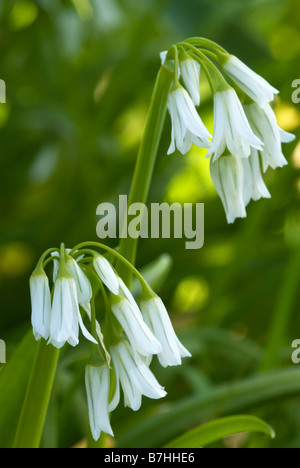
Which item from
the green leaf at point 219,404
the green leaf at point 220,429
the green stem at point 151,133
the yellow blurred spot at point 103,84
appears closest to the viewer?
the green stem at point 151,133

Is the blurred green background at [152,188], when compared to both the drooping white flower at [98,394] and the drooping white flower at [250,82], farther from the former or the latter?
the drooping white flower at [250,82]

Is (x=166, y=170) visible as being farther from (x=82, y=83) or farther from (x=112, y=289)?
(x=112, y=289)

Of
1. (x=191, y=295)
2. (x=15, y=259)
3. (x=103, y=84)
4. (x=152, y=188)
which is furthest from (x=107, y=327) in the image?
(x=103, y=84)

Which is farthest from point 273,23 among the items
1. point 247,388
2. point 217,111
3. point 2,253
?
point 217,111

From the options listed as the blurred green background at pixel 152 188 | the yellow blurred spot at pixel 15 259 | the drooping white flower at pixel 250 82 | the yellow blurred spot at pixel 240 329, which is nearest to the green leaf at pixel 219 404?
the blurred green background at pixel 152 188

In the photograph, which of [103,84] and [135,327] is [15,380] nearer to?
[135,327]
